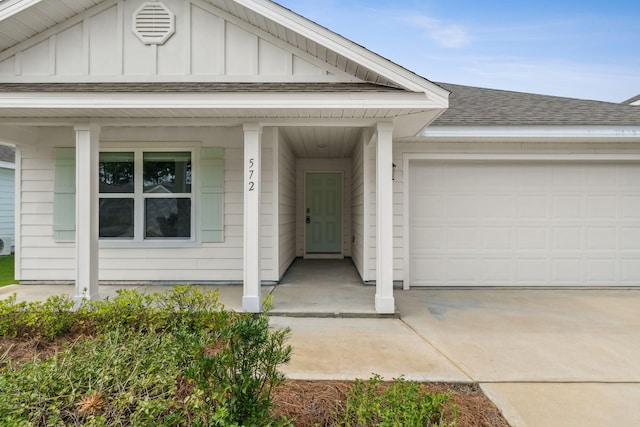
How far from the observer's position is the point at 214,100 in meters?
3.99

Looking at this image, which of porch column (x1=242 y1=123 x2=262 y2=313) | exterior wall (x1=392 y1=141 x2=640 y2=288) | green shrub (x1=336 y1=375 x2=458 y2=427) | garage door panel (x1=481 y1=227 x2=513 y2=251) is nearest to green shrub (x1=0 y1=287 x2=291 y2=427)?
green shrub (x1=336 y1=375 x2=458 y2=427)

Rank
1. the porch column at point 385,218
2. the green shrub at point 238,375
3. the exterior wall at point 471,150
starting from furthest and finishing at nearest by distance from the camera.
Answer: the exterior wall at point 471,150
the porch column at point 385,218
the green shrub at point 238,375

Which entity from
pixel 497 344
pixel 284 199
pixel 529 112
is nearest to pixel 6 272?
pixel 284 199

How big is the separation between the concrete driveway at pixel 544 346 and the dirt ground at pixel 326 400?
122 mm

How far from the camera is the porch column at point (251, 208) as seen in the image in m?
4.43

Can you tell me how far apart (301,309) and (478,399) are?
8.07 feet

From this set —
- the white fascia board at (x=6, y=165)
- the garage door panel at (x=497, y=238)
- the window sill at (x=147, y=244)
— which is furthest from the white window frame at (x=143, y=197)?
the white fascia board at (x=6, y=165)

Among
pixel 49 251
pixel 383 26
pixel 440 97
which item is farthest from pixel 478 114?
pixel 383 26

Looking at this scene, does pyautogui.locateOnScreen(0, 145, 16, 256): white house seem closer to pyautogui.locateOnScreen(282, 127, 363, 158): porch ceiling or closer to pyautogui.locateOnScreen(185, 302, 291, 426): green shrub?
pyautogui.locateOnScreen(282, 127, 363, 158): porch ceiling

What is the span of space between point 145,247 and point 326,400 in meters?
4.68

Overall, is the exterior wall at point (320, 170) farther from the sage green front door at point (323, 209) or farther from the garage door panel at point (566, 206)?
the garage door panel at point (566, 206)

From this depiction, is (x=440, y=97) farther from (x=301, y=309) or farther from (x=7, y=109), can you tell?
(x=7, y=109)

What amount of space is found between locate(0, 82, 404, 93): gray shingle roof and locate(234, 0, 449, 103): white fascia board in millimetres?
182

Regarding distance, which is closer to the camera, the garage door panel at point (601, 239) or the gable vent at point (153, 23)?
the gable vent at point (153, 23)
